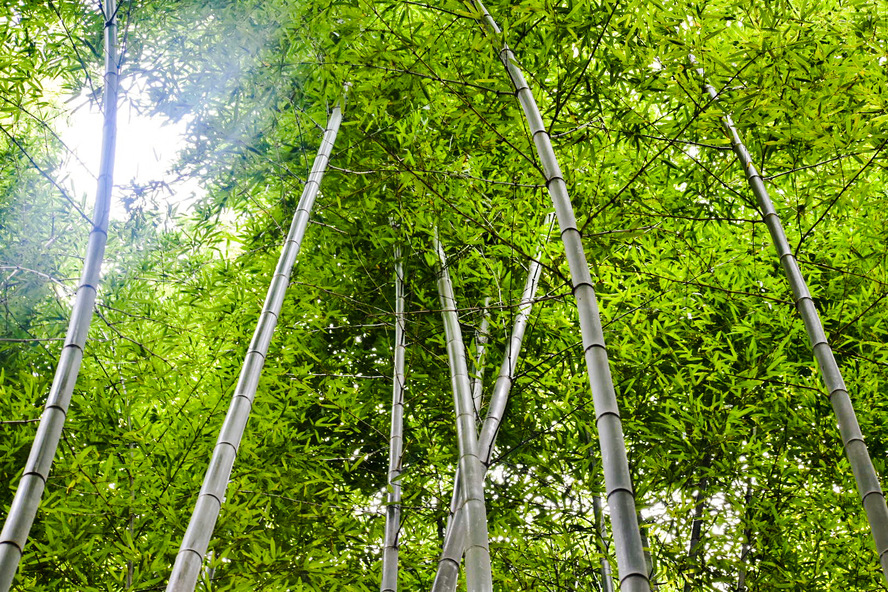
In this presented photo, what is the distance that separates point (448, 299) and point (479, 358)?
340 mm

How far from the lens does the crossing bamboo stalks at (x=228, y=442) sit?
1.83m

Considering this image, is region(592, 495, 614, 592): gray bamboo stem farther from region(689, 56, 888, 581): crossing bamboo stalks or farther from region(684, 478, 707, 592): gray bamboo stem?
region(689, 56, 888, 581): crossing bamboo stalks

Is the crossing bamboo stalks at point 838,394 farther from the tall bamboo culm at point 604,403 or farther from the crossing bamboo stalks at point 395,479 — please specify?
the crossing bamboo stalks at point 395,479

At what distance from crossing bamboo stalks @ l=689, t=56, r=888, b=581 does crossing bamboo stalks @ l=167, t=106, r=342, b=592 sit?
1.61 meters

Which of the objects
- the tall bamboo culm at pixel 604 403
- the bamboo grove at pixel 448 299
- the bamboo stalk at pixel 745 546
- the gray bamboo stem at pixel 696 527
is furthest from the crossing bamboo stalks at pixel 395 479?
the bamboo stalk at pixel 745 546

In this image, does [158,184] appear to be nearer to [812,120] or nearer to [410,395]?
[410,395]

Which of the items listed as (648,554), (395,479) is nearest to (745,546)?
(648,554)

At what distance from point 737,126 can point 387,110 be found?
1.68m

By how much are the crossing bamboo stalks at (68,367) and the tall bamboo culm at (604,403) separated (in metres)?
1.24

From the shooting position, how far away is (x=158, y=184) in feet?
12.7

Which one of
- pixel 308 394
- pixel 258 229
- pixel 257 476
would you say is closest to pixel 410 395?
pixel 308 394

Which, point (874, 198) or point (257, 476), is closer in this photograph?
point (257, 476)

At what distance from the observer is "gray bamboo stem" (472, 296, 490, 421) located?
2.97m

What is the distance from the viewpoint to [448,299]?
2977 mm
